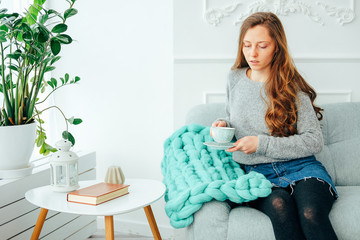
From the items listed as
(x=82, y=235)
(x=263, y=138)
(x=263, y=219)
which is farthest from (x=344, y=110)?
(x=82, y=235)

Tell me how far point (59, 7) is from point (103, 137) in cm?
81

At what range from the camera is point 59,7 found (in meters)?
2.18

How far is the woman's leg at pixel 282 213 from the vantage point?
1126mm

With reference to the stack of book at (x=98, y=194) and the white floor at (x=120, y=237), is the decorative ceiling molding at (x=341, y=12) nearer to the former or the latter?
the stack of book at (x=98, y=194)

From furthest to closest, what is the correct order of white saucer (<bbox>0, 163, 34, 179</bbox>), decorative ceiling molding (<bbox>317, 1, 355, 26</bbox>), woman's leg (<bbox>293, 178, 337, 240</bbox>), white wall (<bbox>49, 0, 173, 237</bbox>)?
white wall (<bbox>49, 0, 173, 237</bbox>), decorative ceiling molding (<bbox>317, 1, 355, 26</bbox>), white saucer (<bbox>0, 163, 34, 179</bbox>), woman's leg (<bbox>293, 178, 337, 240</bbox>)

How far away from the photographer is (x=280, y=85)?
1.52 metres

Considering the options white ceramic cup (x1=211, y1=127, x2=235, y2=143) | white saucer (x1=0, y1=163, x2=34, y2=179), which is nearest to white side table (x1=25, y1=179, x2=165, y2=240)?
white saucer (x1=0, y1=163, x2=34, y2=179)

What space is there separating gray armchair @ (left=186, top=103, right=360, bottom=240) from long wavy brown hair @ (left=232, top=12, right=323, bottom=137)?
0.29 m

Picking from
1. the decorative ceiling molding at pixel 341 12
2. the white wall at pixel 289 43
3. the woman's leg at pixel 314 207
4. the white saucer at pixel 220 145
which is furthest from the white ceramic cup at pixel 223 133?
the decorative ceiling molding at pixel 341 12

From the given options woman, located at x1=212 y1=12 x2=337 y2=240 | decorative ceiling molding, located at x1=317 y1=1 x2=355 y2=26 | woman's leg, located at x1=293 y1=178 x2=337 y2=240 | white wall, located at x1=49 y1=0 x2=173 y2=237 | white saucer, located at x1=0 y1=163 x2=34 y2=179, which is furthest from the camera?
white wall, located at x1=49 y1=0 x2=173 y2=237

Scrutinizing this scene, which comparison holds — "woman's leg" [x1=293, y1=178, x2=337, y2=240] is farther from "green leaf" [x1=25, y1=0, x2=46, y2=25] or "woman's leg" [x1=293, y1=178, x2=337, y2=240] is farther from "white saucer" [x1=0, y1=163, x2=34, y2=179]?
"green leaf" [x1=25, y1=0, x2=46, y2=25]

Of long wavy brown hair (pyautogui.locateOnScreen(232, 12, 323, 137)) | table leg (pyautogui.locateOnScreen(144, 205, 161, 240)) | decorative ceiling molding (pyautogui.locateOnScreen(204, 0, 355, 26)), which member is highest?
decorative ceiling molding (pyautogui.locateOnScreen(204, 0, 355, 26))

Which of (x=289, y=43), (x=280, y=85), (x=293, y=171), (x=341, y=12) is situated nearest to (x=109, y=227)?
(x=293, y=171)

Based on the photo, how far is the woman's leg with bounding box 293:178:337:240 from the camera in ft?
3.66
